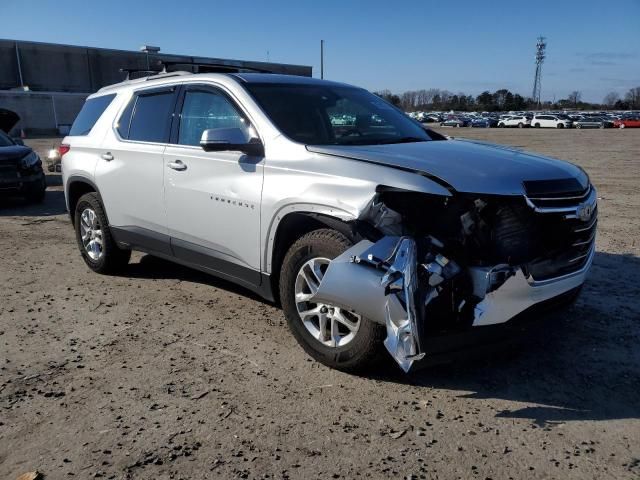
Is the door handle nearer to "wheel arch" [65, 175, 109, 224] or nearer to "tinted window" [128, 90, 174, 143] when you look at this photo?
"tinted window" [128, 90, 174, 143]

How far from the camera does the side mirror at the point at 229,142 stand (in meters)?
3.89

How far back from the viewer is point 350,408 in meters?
3.23

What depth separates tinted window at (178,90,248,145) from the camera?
4.36 m

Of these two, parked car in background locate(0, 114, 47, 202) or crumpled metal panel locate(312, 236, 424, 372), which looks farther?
parked car in background locate(0, 114, 47, 202)

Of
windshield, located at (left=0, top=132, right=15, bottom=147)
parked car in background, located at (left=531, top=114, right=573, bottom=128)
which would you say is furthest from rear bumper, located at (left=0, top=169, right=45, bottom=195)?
parked car in background, located at (left=531, top=114, right=573, bottom=128)

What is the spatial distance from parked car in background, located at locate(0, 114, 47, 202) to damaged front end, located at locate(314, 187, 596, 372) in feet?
30.7

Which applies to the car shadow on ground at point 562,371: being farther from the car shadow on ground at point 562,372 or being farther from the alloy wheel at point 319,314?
the alloy wheel at point 319,314

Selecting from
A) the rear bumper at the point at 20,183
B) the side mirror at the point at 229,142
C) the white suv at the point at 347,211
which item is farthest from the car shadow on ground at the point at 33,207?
the side mirror at the point at 229,142

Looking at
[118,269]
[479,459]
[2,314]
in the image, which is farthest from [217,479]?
[118,269]

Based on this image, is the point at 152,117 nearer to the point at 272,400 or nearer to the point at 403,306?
the point at 272,400

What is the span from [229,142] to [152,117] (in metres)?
1.61

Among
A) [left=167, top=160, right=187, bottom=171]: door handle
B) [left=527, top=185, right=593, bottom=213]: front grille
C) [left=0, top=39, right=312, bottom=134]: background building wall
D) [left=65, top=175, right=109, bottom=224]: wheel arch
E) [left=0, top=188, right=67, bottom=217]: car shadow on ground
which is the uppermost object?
[left=0, top=39, right=312, bottom=134]: background building wall

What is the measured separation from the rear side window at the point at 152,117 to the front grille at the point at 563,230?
320 cm

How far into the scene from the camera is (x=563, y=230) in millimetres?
3521
